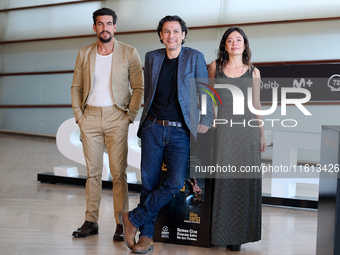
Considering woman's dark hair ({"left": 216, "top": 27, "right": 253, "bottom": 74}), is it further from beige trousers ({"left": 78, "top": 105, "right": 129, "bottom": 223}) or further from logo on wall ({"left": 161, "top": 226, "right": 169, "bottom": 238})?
logo on wall ({"left": 161, "top": 226, "right": 169, "bottom": 238})

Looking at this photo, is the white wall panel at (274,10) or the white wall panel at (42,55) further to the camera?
the white wall panel at (42,55)

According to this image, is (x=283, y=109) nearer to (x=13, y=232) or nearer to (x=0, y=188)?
(x=13, y=232)

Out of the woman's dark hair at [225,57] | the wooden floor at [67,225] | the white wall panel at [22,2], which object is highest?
the white wall panel at [22,2]

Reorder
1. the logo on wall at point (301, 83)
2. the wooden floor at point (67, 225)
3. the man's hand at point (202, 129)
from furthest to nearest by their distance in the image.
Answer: the wooden floor at point (67, 225) < the man's hand at point (202, 129) < the logo on wall at point (301, 83)

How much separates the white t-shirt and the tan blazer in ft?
0.12

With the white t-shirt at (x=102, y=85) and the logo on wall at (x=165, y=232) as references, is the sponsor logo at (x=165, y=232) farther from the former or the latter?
the white t-shirt at (x=102, y=85)

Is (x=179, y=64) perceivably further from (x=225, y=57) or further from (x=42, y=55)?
(x=42, y=55)

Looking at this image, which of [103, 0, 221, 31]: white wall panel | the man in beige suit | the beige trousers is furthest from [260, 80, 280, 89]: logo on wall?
[103, 0, 221, 31]: white wall panel

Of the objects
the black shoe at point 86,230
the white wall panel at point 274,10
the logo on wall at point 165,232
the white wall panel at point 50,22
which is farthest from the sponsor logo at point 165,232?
the white wall panel at point 50,22

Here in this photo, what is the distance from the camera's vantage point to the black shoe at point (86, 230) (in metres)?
3.28

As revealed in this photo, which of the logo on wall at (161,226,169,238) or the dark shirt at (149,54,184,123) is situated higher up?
the dark shirt at (149,54,184,123)

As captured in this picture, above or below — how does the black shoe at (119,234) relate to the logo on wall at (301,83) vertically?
below

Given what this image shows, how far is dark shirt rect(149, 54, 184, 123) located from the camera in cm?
281

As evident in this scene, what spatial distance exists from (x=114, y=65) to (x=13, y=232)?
1.55 m
